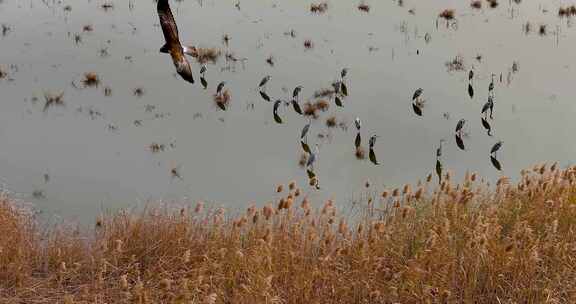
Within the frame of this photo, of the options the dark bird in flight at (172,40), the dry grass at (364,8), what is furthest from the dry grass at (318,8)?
the dark bird in flight at (172,40)

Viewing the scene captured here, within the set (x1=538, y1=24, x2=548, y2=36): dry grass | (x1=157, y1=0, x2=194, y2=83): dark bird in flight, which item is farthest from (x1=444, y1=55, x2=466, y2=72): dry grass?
(x1=157, y1=0, x2=194, y2=83): dark bird in flight

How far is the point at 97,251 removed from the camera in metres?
5.10

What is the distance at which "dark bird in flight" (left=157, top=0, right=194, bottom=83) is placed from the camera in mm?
947

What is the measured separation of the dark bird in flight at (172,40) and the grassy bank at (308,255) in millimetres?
3109

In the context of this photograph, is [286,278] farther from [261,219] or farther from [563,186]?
[563,186]

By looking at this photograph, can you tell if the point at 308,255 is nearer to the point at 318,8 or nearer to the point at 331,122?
the point at 331,122

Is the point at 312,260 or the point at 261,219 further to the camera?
the point at 261,219

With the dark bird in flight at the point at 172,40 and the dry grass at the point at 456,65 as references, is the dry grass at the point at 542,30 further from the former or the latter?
the dark bird in flight at the point at 172,40

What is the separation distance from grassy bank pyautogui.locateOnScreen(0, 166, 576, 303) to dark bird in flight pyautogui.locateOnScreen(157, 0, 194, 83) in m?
3.11

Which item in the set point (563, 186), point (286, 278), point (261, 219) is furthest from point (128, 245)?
point (563, 186)

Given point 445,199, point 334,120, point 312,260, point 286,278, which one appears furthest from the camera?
point 334,120

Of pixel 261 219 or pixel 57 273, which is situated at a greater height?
pixel 261 219

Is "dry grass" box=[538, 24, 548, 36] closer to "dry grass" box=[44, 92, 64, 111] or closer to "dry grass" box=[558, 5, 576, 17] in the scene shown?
"dry grass" box=[558, 5, 576, 17]

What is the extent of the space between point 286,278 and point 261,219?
99cm
